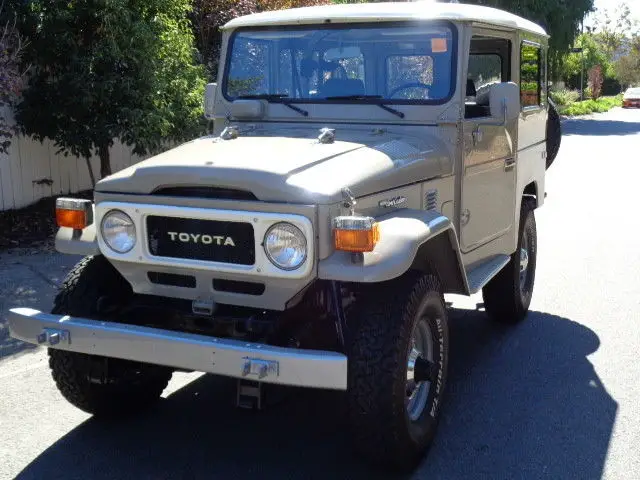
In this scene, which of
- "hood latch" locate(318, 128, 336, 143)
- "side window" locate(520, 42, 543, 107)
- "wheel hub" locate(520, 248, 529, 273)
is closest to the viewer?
"hood latch" locate(318, 128, 336, 143)

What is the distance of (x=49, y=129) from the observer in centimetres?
985

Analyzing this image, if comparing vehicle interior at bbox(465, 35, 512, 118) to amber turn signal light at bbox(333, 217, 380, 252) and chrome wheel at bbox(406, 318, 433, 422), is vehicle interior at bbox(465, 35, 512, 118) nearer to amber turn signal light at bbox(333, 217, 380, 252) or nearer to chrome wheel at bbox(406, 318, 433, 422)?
chrome wheel at bbox(406, 318, 433, 422)

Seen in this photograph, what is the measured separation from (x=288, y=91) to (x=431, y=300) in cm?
181

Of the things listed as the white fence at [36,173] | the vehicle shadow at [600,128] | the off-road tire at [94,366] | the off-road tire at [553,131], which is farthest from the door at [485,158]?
the vehicle shadow at [600,128]

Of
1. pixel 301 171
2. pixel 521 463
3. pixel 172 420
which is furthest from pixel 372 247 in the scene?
pixel 172 420

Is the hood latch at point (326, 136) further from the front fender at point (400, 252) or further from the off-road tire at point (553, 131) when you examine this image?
the off-road tire at point (553, 131)

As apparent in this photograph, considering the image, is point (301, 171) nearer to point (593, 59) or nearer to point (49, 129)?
point (49, 129)

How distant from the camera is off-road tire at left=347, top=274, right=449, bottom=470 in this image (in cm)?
357

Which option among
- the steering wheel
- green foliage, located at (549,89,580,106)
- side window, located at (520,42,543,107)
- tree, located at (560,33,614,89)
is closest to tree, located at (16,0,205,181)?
side window, located at (520,42,543,107)

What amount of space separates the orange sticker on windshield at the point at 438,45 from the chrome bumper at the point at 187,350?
7.24ft

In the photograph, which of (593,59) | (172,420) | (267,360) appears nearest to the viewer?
(267,360)

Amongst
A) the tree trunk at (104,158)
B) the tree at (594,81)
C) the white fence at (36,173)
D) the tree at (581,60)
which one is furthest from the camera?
the tree at (594,81)

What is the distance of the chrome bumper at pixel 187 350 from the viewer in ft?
11.0

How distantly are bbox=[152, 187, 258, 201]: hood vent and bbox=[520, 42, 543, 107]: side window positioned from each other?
2959 mm
